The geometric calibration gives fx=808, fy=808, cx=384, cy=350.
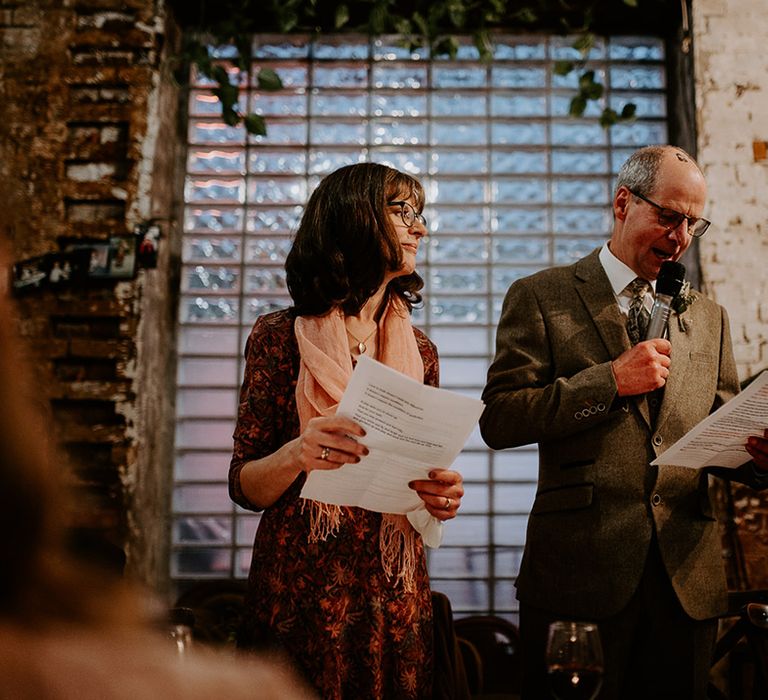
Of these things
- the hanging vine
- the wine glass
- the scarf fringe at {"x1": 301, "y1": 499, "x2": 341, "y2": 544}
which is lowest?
the wine glass

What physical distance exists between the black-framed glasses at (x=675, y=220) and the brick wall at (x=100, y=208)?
6.61 ft

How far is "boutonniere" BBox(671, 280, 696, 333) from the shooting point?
Result: 2.18 m

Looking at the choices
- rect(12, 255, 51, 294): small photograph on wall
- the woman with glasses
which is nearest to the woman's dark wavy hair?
the woman with glasses

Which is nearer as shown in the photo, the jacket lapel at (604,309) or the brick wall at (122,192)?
the jacket lapel at (604,309)

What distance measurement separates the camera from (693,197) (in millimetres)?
2203

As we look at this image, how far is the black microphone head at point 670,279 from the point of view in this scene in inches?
80.2

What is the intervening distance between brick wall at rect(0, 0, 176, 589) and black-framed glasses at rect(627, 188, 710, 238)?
2015mm

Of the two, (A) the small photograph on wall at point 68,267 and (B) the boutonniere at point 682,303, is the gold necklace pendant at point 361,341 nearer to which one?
(B) the boutonniere at point 682,303

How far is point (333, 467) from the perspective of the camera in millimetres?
1613

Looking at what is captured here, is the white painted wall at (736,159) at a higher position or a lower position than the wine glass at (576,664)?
higher

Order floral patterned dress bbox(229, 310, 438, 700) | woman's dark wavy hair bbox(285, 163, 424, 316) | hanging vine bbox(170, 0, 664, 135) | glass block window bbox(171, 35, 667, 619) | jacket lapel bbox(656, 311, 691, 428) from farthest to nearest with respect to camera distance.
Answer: glass block window bbox(171, 35, 667, 619)
hanging vine bbox(170, 0, 664, 135)
jacket lapel bbox(656, 311, 691, 428)
woman's dark wavy hair bbox(285, 163, 424, 316)
floral patterned dress bbox(229, 310, 438, 700)

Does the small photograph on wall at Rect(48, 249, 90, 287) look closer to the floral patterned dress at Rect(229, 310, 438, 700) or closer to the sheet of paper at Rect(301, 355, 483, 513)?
the floral patterned dress at Rect(229, 310, 438, 700)

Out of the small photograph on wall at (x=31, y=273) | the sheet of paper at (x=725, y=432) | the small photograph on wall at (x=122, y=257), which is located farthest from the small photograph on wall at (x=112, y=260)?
the sheet of paper at (x=725, y=432)

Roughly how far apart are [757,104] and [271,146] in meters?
2.07
